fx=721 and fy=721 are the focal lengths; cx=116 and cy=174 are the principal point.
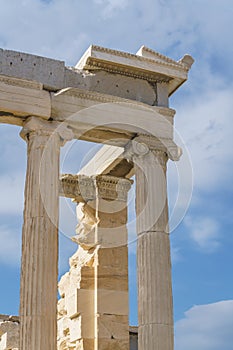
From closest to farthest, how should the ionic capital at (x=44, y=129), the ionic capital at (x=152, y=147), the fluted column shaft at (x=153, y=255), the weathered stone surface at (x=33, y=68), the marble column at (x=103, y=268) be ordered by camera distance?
the fluted column shaft at (x=153, y=255)
the ionic capital at (x=44, y=129)
the weathered stone surface at (x=33, y=68)
the ionic capital at (x=152, y=147)
the marble column at (x=103, y=268)

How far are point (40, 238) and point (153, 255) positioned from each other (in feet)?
8.97

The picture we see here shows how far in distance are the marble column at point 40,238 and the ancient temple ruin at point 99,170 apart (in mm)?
22

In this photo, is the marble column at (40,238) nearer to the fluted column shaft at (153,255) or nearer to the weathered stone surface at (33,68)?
the weathered stone surface at (33,68)

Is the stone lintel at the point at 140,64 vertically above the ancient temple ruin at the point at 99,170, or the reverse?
the stone lintel at the point at 140,64

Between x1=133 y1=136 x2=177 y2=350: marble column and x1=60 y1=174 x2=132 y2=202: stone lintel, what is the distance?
3357mm

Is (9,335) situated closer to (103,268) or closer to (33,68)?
(103,268)

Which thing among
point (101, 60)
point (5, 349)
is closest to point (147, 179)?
point (101, 60)

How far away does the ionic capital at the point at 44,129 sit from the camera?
16.5 metres

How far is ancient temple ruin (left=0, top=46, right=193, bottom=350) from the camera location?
619 inches

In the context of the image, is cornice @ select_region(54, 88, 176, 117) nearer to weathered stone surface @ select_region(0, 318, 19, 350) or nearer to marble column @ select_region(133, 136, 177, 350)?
marble column @ select_region(133, 136, 177, 350)

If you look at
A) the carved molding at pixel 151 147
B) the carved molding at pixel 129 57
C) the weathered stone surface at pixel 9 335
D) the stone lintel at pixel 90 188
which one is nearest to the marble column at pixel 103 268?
the stone lintel at pixel 90 188

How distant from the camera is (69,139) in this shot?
1691 cm

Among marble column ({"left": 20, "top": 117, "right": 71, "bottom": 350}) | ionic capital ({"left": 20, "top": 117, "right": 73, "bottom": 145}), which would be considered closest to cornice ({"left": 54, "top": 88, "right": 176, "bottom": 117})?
ionic capital ({"left": 20, "top": 117, "right": 73, "bottom": 145})

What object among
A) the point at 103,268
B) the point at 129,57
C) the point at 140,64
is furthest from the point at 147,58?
the point at 103,268
